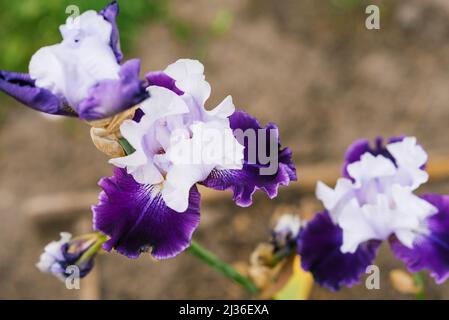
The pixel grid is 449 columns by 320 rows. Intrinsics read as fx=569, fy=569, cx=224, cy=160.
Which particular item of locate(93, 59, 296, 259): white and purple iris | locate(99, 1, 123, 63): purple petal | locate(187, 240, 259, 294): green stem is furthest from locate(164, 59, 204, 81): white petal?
locate(187, 240, 259, 294): green stem

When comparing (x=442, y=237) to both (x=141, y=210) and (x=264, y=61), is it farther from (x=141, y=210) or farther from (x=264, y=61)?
(x=264, y=61)

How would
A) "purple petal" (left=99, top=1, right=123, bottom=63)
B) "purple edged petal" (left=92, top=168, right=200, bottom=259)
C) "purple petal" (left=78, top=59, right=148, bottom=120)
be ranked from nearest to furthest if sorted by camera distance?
"purple petal" (left=78, top=59, right=148, bottom=120)
"purple petal" (left=99, top=1, right=123, bottom=63)
"purple edged petal" (left=92, top=168, right=200, bottom=259)

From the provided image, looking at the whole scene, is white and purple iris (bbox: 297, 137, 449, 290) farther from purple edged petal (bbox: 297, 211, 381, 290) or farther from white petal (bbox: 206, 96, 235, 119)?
white petal (bbox: 206, 96, 235, 119)

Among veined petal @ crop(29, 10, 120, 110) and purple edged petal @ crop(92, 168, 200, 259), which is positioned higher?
veined petal @ crop(29, 10, 120, 110)

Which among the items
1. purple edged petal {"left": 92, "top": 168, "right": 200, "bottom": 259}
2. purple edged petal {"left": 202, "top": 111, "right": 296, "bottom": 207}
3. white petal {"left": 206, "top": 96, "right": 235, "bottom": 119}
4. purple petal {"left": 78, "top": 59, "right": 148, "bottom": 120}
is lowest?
purple edged petal {"left": 92, "top": 168, "right": 200, "bottom": 259}

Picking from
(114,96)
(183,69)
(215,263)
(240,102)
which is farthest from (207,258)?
(240,102)

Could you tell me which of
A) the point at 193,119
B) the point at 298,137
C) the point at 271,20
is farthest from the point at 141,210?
the point at 271,20

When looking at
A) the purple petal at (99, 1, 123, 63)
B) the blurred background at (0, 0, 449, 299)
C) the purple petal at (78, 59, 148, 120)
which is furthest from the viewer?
the blurred background at (0, 0, 449, 299)
